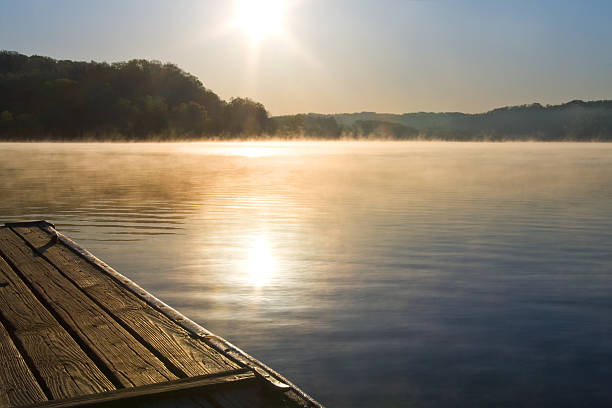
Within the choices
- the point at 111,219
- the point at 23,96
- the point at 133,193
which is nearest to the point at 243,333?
the point at 111,219

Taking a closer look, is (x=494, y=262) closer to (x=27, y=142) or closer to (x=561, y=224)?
(x=561, y=224)

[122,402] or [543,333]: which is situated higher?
[122,402]

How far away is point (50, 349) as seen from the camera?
521cm

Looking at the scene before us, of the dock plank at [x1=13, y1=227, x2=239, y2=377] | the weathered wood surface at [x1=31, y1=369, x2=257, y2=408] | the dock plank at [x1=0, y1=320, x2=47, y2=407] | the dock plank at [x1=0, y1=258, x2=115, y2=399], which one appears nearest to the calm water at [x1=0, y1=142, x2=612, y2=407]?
the dock plank at [x1=13, y1=227, x2=239, y2=377]

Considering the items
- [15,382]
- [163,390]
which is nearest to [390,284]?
[163,390]

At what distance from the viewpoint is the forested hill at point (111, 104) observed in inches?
4877

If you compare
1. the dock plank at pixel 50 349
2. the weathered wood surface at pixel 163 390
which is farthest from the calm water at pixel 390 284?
the dock plank at pixel 50 349

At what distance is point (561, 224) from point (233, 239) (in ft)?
27.3

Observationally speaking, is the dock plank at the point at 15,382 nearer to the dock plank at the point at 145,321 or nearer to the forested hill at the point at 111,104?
the dock plank at the point at 145,321

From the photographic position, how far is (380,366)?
6477mm

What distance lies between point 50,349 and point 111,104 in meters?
129

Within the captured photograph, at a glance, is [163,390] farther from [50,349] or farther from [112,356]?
[50,349]

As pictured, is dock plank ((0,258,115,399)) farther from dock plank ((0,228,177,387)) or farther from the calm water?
the calm water

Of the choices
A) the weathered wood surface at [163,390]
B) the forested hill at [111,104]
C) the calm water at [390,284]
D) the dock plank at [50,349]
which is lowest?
the calm water at [390,284]
